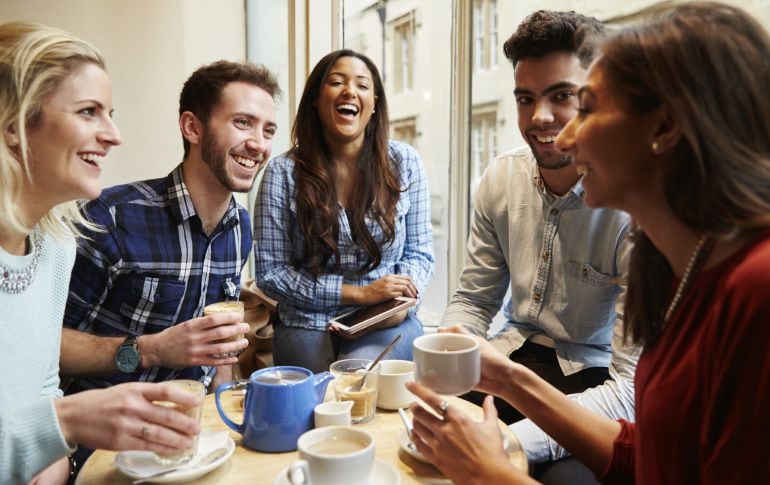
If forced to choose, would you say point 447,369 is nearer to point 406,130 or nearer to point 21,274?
point 21,274

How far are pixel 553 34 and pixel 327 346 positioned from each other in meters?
1.37

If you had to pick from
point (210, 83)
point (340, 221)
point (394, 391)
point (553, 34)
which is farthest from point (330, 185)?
point (394, 391)

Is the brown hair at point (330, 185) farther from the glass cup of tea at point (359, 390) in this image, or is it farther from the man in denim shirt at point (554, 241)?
→ the glass cup of tea at point (359, 390)

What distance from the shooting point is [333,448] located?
967 millimetres

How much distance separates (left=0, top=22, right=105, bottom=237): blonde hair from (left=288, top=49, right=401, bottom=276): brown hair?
115 centimetres

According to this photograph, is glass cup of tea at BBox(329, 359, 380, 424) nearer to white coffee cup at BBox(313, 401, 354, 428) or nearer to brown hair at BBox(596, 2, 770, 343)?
white coffee cup at BBox(313, 401, 354, 428)

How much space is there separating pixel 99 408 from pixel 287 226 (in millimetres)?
1460

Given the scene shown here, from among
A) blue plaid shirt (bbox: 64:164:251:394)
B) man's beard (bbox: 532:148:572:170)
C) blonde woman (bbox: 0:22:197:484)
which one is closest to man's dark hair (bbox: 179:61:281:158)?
blue plaid shirt (bbox: 64:164:251:394)

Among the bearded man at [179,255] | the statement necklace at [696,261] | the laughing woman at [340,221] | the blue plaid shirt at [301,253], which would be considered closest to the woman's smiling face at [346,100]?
the laughing woman at [340,221]

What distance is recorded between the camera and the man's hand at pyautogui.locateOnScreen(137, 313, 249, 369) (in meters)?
1.43

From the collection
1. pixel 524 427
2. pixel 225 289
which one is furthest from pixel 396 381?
pixel 225 289

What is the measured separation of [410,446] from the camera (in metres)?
1.13

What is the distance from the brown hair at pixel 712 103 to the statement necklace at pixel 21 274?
49.0 inches

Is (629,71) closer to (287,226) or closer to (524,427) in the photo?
(524,427)
